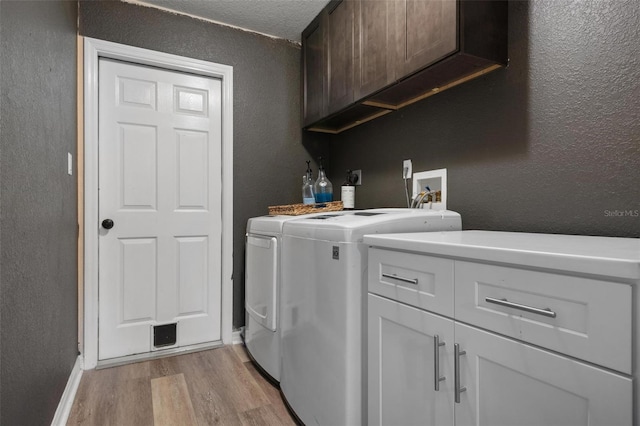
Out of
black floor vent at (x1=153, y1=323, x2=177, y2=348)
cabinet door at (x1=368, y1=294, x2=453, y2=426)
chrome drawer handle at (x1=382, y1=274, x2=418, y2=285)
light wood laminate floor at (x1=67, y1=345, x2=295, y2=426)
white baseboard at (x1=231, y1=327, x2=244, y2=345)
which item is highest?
chrome drawer handle at (x1=382, y1=274, x2=418, y2=285)

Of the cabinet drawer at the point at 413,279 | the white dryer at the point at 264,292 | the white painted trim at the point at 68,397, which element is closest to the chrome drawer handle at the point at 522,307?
the cabinet drawer at the point at 413,279

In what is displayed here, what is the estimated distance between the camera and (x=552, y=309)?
69cm

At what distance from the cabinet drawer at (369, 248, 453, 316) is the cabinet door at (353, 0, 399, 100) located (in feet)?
3.14

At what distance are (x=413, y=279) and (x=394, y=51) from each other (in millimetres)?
1140

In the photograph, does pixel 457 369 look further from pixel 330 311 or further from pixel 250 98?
pixel 250 98

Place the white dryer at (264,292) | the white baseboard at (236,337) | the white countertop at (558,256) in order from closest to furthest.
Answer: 1. the white countertop at (558,256)
2. the white dryer at (264,292)
3. the white baseboard at (236,337)

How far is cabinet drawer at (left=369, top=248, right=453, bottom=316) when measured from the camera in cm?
92

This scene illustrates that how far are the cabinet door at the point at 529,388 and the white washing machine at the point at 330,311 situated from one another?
40 cm

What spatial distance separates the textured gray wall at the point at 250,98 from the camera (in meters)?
2.23

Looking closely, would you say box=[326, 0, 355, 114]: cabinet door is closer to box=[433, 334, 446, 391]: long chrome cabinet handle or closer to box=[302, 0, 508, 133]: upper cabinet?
box=[302, 0, 508, 133]: upper cabinet

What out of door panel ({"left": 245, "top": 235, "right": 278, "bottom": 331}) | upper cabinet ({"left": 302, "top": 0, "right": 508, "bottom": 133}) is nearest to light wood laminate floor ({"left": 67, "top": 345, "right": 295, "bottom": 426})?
door panel ({"left": 245, "top": 235, "right": 278, "bottom": 331})

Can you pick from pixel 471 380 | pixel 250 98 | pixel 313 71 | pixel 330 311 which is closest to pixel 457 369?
pixel 471 380

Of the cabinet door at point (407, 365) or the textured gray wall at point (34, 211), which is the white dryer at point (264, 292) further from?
the textured gray wall at point (34, 211)

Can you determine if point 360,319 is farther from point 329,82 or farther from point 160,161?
point 160,161
